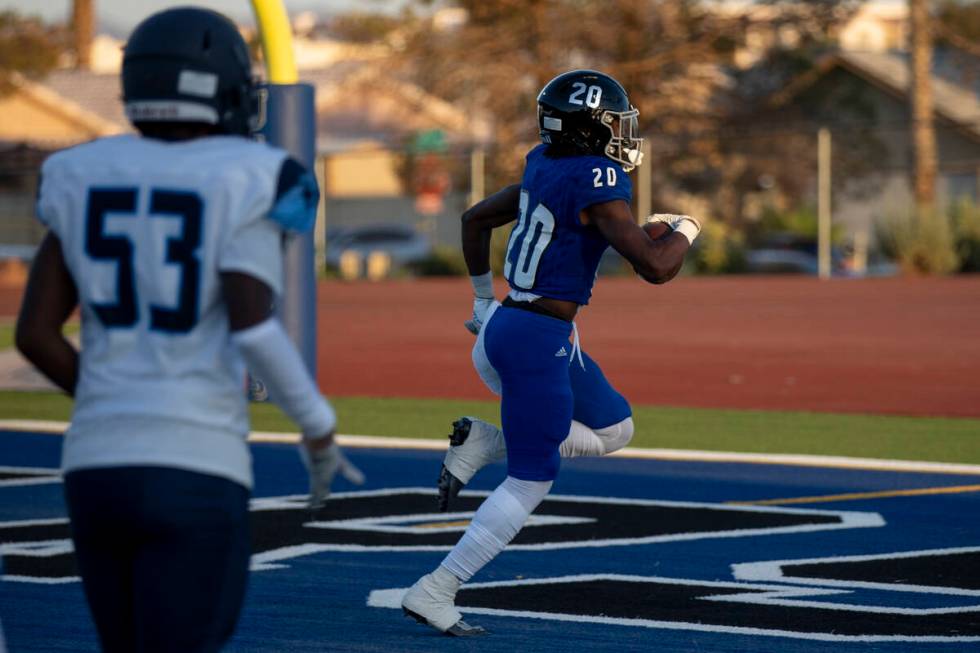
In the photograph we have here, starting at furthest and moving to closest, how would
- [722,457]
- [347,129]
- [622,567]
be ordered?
[347,129], [722,457], [622,567]

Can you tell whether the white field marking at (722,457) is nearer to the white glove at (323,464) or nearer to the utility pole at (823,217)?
the white glove at (323,464)

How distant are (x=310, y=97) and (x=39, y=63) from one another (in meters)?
47.7

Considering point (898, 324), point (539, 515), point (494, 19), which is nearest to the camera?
point (539, 515)

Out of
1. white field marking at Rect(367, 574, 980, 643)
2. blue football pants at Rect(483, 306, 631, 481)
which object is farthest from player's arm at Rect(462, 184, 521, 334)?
white field marking at Rect(367, 574, 980, 643)

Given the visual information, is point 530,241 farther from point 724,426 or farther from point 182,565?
point 724,426

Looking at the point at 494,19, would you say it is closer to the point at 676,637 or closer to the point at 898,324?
the point at 898,324

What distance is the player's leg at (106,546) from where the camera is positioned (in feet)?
11.7

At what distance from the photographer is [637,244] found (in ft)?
18.9

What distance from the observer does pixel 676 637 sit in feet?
20.1

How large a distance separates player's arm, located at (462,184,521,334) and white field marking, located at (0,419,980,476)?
14.5 ft

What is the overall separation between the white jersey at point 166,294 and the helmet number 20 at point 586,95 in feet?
8.21

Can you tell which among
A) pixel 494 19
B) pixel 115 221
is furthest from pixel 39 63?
pixel 115 221

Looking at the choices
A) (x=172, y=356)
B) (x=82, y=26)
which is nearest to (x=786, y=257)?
(x=172, y=356)

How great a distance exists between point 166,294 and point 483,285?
10.7ft
